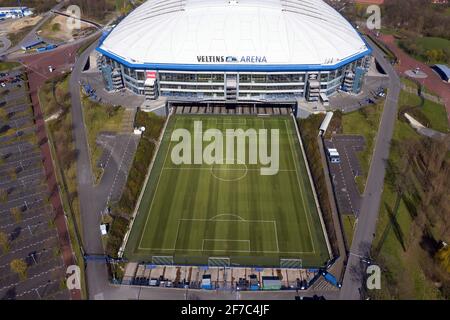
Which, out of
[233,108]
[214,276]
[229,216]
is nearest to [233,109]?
[233,108]

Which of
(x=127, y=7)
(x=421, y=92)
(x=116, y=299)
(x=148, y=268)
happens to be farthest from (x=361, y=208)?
(x=127, y=7)

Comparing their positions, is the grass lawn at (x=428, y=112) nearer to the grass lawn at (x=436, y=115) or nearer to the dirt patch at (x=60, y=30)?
the grass lawn at (x=436, y=115)

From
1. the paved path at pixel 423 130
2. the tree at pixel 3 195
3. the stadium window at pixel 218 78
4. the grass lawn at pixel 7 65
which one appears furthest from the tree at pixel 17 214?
the paved path at pixel 423 130

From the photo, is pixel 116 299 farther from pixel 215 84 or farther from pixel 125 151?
pixel 215 84

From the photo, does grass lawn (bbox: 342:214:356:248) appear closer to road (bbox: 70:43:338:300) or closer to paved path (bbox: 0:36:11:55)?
road (bbox: 70:43:338:300)

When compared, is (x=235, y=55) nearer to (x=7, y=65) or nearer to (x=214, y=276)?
(x=214, y=276)

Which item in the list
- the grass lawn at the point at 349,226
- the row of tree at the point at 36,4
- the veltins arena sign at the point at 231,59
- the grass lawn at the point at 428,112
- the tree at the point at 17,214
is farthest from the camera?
the row of tree at the point at 36,4
